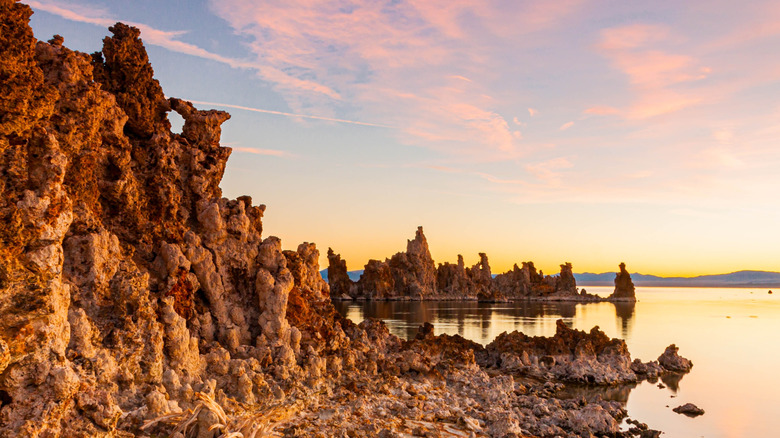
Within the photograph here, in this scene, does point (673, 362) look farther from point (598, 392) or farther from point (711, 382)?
point (598, 392)

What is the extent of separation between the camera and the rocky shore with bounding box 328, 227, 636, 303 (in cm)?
13225

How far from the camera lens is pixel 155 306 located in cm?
1391

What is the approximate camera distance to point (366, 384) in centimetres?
1798

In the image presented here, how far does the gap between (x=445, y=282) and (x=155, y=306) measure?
13883 cm

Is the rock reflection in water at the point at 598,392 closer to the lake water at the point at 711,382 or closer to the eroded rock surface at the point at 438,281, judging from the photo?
the lake water at the point at 711,382

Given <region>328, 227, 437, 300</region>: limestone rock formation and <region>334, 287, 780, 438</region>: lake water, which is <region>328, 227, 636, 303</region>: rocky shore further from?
<region>334, 287, 780, 438</region>: lake water

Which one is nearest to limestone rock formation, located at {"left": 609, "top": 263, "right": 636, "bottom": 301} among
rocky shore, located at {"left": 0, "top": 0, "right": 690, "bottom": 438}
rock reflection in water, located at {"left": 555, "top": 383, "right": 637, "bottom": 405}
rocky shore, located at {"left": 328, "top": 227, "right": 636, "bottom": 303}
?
rocky shore, located at {"left": 328, "top": 227, "right": 636, "bottom": 303}

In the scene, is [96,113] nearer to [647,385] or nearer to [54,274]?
[54,274]

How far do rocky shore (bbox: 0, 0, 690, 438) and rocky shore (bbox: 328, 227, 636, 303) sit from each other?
10831cm

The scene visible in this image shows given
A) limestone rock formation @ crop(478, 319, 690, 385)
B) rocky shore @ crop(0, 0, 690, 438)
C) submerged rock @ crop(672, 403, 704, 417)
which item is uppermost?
rocky shore @ crop(0, 0, 690, 438)

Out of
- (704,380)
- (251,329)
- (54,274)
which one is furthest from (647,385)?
(54,274)

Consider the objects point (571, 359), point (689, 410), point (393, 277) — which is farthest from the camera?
point (393, 277)

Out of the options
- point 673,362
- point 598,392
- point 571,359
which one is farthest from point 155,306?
point 673,362

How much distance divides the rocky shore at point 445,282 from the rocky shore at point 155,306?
10831 centimetres
